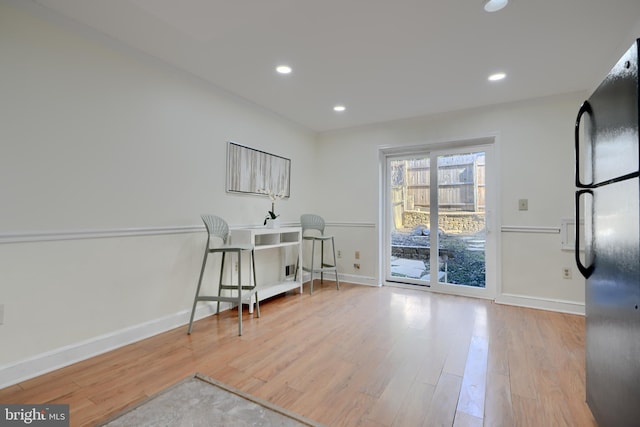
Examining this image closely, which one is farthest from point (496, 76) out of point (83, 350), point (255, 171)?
point (83, 350)

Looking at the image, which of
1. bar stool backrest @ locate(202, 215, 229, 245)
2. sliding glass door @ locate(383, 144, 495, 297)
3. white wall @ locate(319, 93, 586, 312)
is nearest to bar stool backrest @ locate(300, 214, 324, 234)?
sliding glass door @ locate(383, 144, 495, 297)

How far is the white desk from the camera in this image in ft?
10.4

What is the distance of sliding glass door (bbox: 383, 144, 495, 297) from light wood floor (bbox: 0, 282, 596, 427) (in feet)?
2.75

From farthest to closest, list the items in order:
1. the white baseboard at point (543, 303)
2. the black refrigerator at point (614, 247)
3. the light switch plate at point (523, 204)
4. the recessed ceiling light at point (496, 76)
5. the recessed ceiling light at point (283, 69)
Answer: the light switch plate at point (523, 204) → the white baseboard at point (543, 303) → the recessed ceiling light at point (496, 76) → the recessed ceiling light at point (283, 69) → the black refrigerator at point (614, 247)

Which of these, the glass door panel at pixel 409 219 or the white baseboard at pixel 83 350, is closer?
the white baseboard at pixel 83 350

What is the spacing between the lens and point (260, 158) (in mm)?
3604

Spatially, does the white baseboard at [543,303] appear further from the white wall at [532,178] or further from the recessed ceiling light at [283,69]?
the recessed ceiling light at [283,69]

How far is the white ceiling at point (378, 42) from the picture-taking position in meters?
1.86

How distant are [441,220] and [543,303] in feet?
4.64

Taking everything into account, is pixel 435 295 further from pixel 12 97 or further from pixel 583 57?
pixel 12 97

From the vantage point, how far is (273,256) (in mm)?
3820

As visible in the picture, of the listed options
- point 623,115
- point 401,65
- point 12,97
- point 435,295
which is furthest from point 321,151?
point 623,115

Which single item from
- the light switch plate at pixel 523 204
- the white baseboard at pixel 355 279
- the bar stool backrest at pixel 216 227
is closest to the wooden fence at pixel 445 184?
the light switch plate at pixel 523 204

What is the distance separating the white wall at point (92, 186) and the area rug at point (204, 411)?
0.90 metres
